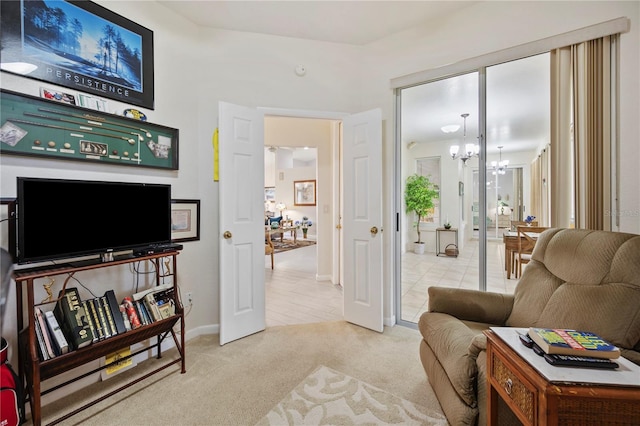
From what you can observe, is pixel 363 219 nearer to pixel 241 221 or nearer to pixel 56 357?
pixel 241 221

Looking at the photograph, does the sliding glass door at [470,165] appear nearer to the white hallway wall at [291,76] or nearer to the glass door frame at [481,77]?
the glass door frame at [481,77]

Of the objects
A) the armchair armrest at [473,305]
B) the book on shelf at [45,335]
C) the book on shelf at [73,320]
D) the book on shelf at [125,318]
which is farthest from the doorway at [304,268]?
the book on shelf at [45,335]

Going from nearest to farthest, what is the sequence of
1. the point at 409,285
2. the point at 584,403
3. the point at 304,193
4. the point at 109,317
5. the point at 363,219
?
the point at 584,403
the point at 109,317
the point at 363,219
the point at 409,285
the point at 304,193

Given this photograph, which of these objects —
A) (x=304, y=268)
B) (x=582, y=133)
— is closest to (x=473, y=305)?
(x=582, y=133)

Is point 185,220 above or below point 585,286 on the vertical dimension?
above

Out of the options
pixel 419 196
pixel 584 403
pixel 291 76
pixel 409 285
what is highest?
pixel 291 76

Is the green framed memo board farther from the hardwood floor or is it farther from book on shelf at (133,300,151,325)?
the hardwood floor

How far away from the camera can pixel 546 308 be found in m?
1.45

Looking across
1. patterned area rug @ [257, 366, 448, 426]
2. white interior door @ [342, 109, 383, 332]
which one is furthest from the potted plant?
patterned area rug @ [257, 366, 448, 426]

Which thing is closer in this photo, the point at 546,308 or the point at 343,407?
the point at 546,308

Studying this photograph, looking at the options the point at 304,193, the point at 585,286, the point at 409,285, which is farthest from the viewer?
the point at 304,193

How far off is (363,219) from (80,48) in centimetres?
250

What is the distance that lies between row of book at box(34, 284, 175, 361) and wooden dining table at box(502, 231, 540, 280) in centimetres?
331

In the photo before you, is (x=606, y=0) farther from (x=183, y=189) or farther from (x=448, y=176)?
(x=183, y=189)
